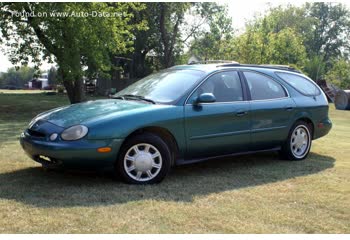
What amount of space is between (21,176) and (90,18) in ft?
40.5

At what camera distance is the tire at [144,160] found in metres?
5.39

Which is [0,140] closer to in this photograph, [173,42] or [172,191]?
[172,191]

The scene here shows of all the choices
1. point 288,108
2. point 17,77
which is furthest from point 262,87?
point 17,77

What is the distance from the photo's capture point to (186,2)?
Answer: 34.6m

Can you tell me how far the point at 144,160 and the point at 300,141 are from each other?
310 centimetres

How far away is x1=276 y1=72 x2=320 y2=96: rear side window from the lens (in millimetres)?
7395

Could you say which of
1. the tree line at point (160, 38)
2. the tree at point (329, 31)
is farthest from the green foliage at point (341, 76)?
the tree at point (329, 31)

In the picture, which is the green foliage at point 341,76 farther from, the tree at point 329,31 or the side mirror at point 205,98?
the side mirror at point 205,98

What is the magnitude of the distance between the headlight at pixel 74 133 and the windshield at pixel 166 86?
120cm

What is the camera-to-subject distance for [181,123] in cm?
577

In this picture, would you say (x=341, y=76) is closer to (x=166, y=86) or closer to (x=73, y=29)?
(x=73, y=29)

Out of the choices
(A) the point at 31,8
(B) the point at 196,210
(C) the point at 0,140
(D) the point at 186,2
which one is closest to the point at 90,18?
(A) the point at 31,8

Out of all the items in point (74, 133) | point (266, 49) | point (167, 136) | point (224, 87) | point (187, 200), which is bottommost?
point (187, 200)
